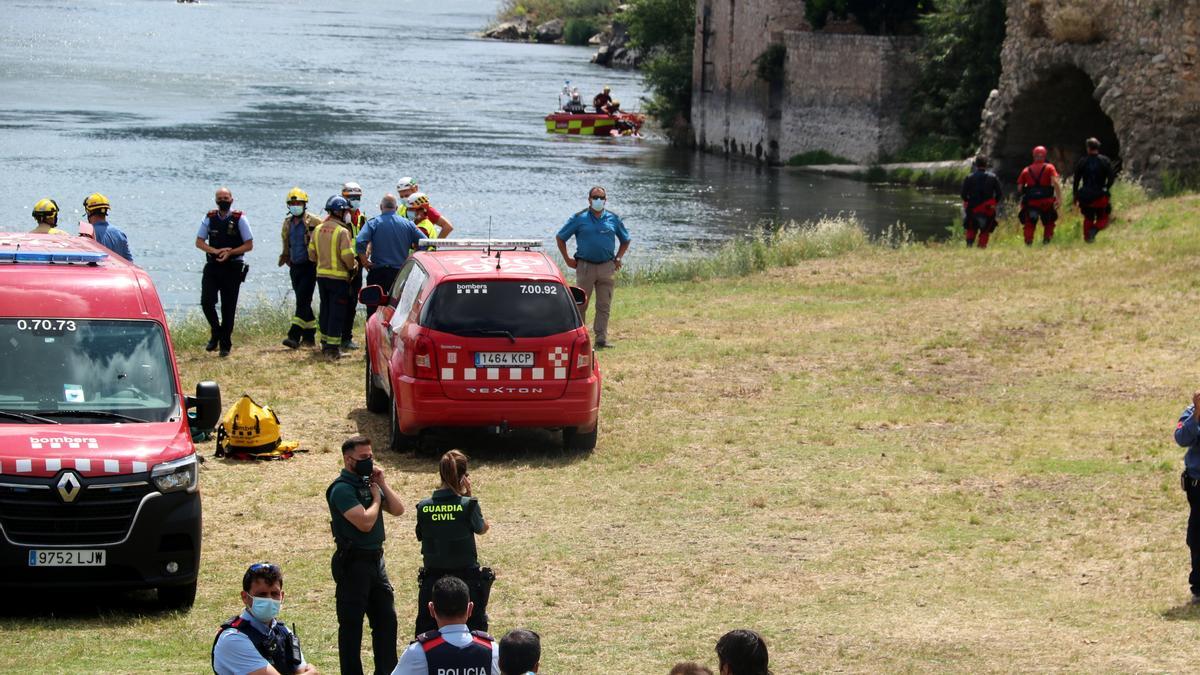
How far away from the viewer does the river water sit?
41938 millimetres

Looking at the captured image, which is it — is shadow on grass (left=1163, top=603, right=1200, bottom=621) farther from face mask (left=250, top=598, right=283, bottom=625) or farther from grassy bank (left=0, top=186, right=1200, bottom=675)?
face mask (left=250, top=598, right=283, bottom=625)

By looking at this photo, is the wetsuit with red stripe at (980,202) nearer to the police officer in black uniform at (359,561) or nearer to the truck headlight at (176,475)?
the truck headlight at (176,475)

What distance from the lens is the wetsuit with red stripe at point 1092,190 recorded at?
25.6 m

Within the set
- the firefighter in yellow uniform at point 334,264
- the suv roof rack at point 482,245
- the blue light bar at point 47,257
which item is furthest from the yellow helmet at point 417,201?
the blue light bar at point 47,257

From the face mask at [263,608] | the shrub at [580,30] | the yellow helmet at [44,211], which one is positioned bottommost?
the shrub at [580,30]

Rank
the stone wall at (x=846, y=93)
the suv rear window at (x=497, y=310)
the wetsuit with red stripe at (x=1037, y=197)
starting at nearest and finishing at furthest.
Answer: the suv rear window at (x=497, y=310) < the wetsuit with red stripe at (x=1037, y=197) < the stone wall at (x=846, y=93)

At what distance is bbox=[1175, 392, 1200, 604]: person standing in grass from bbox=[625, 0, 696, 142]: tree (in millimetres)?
62328

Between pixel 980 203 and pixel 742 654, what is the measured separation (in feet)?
70.3

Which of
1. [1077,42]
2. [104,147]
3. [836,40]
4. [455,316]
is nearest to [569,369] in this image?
[455,316]

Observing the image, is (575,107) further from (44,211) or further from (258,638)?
(258,638)

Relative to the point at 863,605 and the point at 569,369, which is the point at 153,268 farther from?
the point at 863,605

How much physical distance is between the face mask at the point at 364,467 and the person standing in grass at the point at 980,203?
19015mm

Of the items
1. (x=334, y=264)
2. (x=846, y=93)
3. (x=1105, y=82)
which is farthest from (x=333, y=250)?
(x=846, y=93)

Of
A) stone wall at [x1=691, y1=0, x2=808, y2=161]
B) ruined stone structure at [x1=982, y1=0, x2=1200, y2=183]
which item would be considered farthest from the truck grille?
stone wall at [x1=691, y1=0, x2=808, y2=161]
